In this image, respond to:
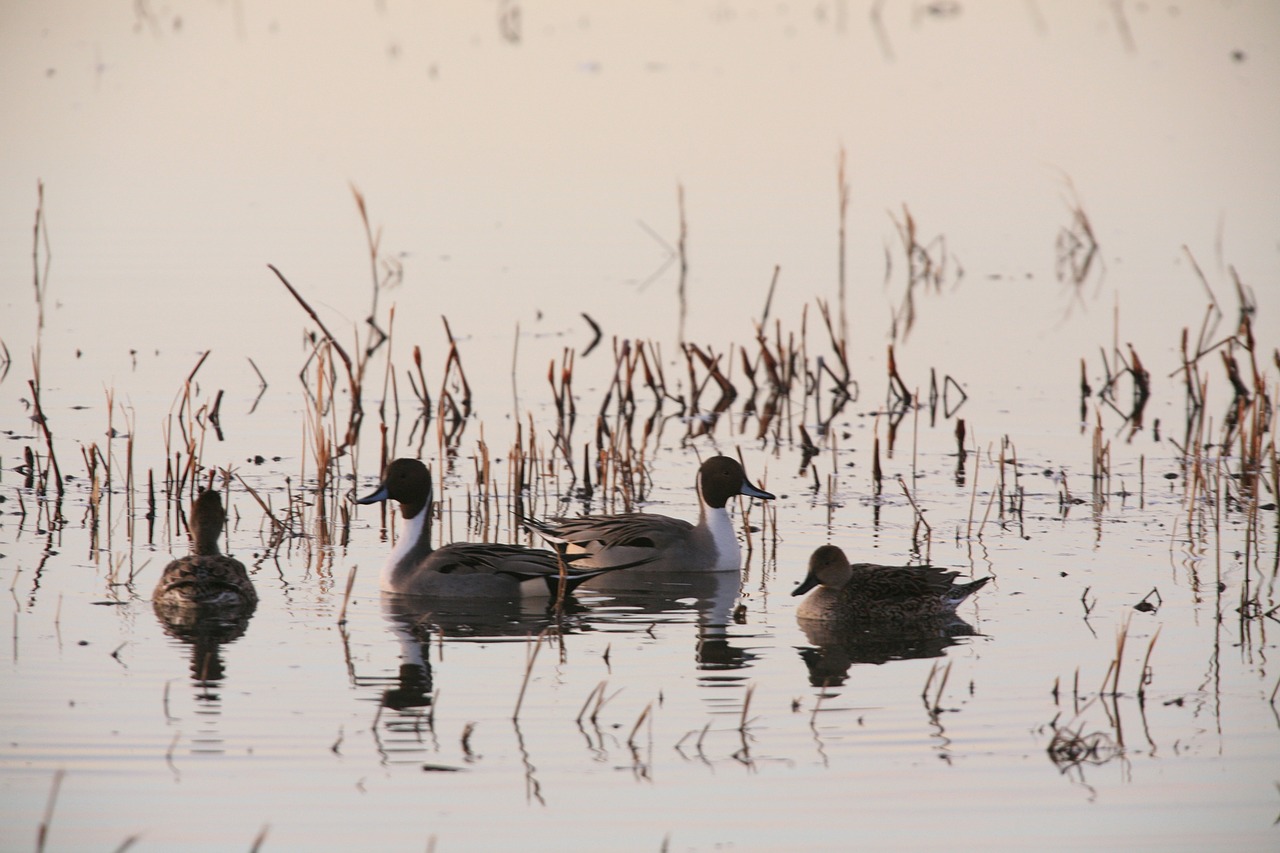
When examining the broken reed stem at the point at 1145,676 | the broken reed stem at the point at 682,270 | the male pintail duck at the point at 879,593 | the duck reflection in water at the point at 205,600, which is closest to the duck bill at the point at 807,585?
Answer: the male pintail duck at the point at 879,593

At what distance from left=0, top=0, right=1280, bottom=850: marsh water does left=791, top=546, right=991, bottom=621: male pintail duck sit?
0.52 feet

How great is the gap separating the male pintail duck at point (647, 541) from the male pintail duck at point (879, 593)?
3.69 feet

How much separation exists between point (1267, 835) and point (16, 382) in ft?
32.9

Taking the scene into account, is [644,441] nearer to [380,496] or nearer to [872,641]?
[380,496]

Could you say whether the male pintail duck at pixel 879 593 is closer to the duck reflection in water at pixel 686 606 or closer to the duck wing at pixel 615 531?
the duck reflection in water at pixel 686 606

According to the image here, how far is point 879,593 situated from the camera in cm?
846

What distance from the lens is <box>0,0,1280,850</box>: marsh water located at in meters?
6.23

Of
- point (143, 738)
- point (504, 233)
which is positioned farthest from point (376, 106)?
point (143, 738)

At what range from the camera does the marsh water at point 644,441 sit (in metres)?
6.23

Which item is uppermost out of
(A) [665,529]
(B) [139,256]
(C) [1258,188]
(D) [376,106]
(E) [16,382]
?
(D) [376,106]

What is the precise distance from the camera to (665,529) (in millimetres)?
9516

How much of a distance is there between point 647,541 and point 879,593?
1.53 meters

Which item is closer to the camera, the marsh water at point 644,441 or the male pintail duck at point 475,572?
the marsh water at point 644,441

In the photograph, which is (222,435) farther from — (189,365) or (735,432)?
(735,432)
